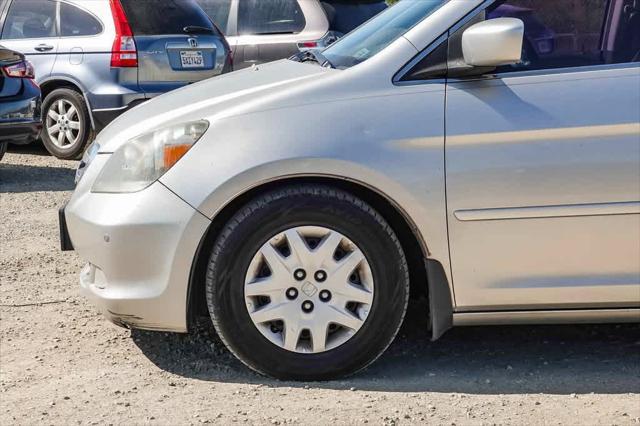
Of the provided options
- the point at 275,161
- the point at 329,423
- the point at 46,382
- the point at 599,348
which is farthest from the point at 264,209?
the point at 599,348

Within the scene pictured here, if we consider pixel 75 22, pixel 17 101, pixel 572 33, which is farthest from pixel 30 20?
pixel 572 33

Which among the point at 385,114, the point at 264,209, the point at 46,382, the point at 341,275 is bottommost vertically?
the point at 46,382

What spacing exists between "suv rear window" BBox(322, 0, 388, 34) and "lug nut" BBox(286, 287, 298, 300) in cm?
688

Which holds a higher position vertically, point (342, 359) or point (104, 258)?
point (104, 258)

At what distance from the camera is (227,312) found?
4336 millimetres

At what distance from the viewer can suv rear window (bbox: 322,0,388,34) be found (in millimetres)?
10992

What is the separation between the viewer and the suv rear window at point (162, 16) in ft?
32.9

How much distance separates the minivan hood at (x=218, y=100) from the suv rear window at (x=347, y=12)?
607 cm

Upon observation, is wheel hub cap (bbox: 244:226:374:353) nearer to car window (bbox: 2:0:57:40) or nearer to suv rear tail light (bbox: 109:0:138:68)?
suv rear tail light (bbox: 109:0:138:68)

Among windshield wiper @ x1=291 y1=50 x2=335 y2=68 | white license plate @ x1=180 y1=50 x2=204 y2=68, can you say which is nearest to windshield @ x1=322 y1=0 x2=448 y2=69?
windshield wiper @ x1=291 y1=50 x2=335 y2=68

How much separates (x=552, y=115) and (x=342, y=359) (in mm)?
1264

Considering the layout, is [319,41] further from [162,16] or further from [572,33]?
[572,33]

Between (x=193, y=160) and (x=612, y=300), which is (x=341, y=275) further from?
(x=612, y=300)

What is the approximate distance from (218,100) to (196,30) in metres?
5.96
